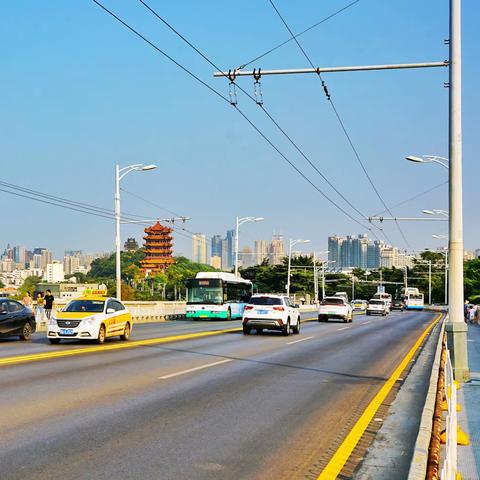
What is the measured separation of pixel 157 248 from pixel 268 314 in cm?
16253

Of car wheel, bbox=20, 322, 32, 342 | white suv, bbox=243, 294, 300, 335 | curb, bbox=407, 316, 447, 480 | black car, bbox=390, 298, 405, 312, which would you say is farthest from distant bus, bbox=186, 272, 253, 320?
black car, bbox=390, 298, 405, 312

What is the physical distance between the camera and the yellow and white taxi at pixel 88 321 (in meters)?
22.0

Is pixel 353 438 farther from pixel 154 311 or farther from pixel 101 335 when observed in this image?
pixel 154 311

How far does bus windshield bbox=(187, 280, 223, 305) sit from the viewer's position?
44812 mm

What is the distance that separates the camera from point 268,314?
1141 inches

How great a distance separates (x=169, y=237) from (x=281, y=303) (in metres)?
162

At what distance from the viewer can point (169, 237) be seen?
19025 cm

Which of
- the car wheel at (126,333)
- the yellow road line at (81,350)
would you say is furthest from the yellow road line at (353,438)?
the car wheel at (126,333)

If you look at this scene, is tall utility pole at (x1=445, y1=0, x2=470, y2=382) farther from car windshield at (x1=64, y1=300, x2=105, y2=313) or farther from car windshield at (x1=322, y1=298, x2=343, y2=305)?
car windshield at (x1=322, y1=298, x2=343, y2=305)

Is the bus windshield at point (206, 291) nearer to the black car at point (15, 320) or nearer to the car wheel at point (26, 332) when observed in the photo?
the black car at point (15, 320)

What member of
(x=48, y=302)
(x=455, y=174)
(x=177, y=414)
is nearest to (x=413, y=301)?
(x=48, y=302)

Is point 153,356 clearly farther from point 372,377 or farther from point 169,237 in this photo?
point 169,237

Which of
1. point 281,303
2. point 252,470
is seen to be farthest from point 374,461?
point 281,303

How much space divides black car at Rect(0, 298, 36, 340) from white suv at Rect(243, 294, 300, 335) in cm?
883
